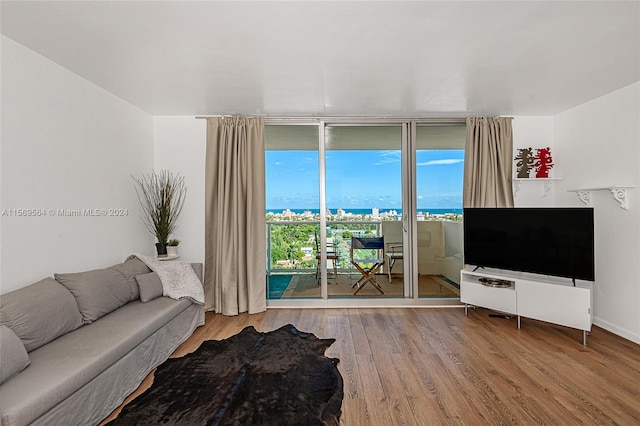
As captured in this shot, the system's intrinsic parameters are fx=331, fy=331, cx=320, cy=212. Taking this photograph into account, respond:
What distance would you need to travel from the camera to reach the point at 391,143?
14.9 ft

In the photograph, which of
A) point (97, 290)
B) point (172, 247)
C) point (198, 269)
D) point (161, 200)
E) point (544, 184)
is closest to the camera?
point (97, 290)

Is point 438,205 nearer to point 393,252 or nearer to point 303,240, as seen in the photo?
point 393,252

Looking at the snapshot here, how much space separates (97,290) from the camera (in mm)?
2703

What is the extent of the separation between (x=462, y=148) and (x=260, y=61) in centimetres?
303

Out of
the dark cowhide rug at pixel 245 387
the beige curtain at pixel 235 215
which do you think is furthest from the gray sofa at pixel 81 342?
the beige curtain at pixel 235 215

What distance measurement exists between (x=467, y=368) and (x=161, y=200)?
377 centimetres

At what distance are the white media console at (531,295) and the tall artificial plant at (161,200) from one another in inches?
146

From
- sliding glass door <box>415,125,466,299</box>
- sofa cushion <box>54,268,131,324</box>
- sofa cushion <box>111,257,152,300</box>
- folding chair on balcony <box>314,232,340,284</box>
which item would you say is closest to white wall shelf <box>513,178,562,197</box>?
sliding glass door <box>415,125,466,299</box>

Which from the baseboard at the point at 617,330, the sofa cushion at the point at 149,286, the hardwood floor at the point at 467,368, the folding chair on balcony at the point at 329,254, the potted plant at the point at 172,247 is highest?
the potted plant at the point at 172,247

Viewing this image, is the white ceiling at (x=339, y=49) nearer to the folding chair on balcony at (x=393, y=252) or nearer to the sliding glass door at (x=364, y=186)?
the sliding glass door at (x=364, y=186)

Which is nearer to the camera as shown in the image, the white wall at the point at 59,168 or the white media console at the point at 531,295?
the white wall at the point at 59,168

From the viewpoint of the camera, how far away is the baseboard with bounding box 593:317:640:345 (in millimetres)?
3259

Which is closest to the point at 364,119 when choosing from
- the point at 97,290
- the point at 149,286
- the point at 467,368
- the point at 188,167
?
the point at 188,167

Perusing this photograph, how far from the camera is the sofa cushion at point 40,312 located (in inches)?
80.4
